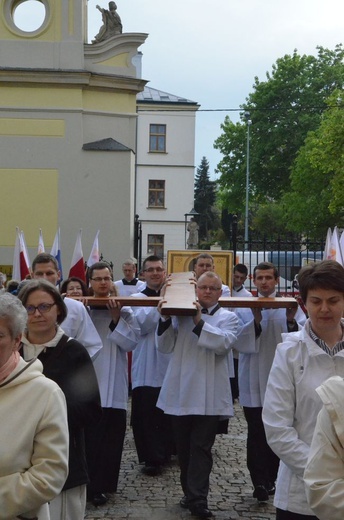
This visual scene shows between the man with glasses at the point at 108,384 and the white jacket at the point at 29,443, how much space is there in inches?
166

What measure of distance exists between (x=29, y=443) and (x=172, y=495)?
4867 millimetres

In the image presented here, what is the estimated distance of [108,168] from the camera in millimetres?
25062

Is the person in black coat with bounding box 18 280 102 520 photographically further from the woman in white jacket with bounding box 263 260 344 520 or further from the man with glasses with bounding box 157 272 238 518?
the man with glasses with bounding box 157 272 238 518

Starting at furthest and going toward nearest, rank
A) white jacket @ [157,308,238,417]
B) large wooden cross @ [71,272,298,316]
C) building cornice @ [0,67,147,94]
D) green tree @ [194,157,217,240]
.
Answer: green tree @ [194,157,217,240] < building cornice @ [0,67,147,94] < white jacket @ [157,308,238,417] < large wooden cross @ [71,272,298,316]

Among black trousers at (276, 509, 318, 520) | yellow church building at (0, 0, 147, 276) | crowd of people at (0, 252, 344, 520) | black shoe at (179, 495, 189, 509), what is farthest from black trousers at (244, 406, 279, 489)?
yellow church building at (0, 0, 147, 276)

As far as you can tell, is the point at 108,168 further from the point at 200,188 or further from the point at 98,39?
the point at 200,188

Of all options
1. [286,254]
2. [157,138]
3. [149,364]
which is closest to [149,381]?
[149,364]

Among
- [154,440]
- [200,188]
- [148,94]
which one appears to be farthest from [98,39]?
[200,188]

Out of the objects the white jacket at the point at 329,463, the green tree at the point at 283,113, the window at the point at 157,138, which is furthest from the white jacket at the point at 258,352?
the window at the point at 157,138

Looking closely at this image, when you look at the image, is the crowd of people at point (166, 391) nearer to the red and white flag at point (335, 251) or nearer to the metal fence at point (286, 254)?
the metal fence at point (286, 254)

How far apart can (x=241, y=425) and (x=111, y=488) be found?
154 inches

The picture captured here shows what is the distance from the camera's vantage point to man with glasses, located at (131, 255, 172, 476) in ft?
31.2

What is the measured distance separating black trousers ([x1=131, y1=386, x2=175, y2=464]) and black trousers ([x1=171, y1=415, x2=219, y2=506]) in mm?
1377

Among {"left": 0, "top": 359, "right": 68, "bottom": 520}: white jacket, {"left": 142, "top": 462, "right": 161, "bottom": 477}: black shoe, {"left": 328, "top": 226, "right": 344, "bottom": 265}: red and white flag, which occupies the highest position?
{"left": 328, "top": 226, "right": 344, "bottom": 265}: red and white flag
